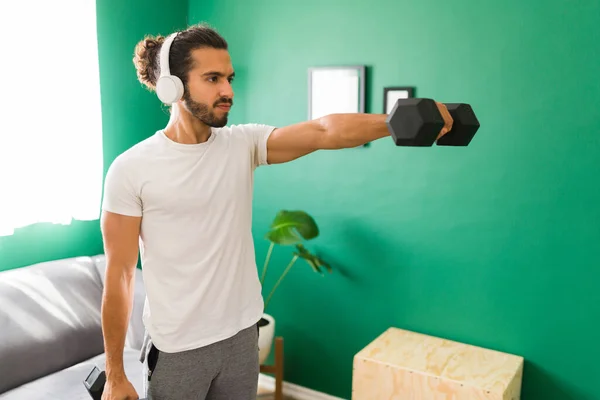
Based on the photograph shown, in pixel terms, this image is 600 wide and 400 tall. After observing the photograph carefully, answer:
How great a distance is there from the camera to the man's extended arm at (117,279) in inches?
53.9

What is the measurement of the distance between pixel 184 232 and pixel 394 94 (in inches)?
55.2

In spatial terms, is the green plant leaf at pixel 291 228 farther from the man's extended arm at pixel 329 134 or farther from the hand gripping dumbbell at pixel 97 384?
the hand gripping dumbbell at pixel 97 384

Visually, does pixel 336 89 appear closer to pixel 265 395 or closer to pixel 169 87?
pixel 169 87

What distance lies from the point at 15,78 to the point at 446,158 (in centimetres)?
185

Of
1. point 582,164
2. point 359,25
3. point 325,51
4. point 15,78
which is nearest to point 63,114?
point 15,78

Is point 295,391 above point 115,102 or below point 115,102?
below

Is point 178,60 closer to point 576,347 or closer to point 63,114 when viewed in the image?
point 63,114

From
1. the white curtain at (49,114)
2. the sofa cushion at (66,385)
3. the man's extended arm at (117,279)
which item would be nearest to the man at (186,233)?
the man's extended arm at (117,279)

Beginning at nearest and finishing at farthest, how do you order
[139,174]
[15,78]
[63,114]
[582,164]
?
[139,174], [582,164], [15,78], [63,114]

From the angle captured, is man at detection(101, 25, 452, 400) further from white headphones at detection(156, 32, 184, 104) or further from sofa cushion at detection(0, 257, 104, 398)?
sofa cushion at detection(0, 257, 104, 398)

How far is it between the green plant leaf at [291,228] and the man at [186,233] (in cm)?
112

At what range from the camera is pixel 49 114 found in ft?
8.21

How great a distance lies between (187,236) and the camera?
4.59 feet

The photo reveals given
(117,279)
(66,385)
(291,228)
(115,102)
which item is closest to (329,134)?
(117,279)
